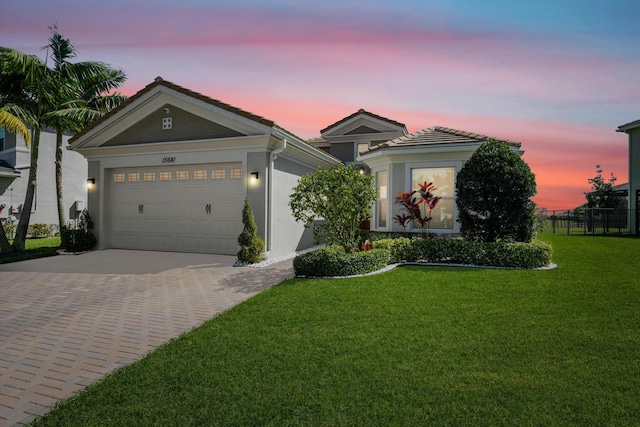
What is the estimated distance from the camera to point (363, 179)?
9.05 metres

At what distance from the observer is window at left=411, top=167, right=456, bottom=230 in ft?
41.5

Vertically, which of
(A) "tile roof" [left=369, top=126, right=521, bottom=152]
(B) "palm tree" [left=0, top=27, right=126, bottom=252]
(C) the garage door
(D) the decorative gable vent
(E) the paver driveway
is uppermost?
(B) "palm tree" [left=0, top=27, right=126, bottom=252]

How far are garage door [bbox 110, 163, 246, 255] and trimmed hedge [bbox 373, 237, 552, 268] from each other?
4.66m

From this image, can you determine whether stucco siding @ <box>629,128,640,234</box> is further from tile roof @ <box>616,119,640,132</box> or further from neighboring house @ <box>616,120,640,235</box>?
tile roof @ <box>616,119,640,132</box>

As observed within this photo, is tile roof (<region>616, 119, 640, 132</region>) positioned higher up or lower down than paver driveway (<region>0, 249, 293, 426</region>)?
higher up

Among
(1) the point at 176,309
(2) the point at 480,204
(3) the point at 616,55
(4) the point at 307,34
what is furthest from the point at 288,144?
(3) the point at 616,55

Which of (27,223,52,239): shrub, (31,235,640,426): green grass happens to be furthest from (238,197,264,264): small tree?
(27,223,52,239): shrub

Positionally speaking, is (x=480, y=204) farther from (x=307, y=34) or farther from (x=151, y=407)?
(x=151, y=407)

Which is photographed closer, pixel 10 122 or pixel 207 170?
pixel 10 122

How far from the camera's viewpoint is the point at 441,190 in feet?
44.0

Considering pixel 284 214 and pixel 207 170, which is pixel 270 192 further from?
pixel 207 170

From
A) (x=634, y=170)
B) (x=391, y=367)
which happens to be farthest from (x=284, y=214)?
(x=634, y=170)

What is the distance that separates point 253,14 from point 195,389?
8.67 meters

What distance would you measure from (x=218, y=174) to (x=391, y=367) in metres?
9.05
